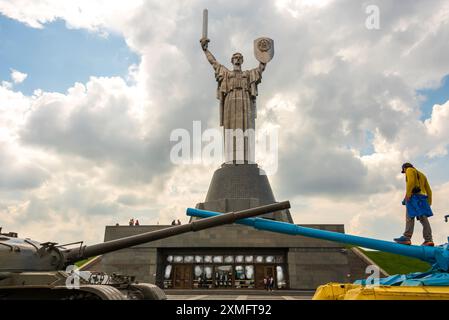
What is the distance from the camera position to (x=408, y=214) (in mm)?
6844

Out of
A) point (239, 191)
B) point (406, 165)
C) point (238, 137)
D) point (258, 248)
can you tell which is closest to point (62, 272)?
point (406, 165)

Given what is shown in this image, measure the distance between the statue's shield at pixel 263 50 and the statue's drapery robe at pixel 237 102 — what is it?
1.14 m

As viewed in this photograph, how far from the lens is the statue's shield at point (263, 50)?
33094 mm

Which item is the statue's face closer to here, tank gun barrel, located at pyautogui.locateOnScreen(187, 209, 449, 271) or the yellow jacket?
tank gun barrel, located at pyautogui.locateOnScreen(187, 209, 449, 271)

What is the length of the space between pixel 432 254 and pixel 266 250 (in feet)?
71.1

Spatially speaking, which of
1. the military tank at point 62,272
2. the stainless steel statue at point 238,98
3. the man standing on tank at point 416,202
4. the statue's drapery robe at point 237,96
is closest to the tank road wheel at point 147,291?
the military tank at point 62,272

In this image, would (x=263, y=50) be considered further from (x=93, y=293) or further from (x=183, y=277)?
(x=93, y=293)

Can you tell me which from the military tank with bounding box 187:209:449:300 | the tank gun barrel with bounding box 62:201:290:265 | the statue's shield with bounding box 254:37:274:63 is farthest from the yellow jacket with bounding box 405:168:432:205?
the statue's shield with bounding box 254:37:274:63

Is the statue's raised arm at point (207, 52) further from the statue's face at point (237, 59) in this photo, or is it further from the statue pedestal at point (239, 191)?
the statue pedestal at point (239, 191)

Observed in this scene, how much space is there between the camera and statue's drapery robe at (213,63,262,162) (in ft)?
105

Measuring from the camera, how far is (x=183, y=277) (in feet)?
87.4
